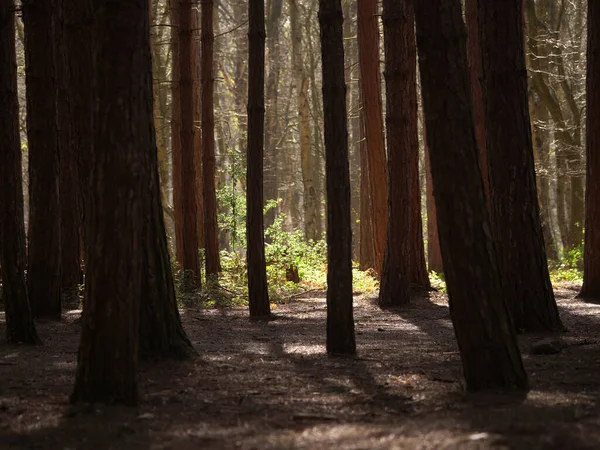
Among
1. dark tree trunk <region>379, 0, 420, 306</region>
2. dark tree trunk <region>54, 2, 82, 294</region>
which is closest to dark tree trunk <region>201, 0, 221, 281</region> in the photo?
dark tree trunk <region>54, 2, 82, 294</region>

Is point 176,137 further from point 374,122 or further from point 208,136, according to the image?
point 374,122

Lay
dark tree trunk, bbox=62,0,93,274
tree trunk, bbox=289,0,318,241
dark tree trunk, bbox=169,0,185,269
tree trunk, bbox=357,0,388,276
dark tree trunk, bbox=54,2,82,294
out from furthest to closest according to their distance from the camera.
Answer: tree trunk, bbox=289,0,318,241 < dark tree trunk, bbox=169,0,185,269 < tree trunk, bbox=357,0,388,276 < dark tree trunk, bbox=54,2,82,294 < dark tree trunk, bbox=62,0,93,274

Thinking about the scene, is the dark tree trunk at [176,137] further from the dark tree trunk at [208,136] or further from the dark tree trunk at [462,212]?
the dark tree trunk at [462,212]

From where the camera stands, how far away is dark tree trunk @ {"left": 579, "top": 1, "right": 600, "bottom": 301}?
1274 centimetres

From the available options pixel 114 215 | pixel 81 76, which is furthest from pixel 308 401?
pixel 81 76

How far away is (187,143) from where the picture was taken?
57.5ft

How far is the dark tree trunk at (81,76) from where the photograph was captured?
10.0m

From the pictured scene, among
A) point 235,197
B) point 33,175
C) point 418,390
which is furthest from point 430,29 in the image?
point 235,197

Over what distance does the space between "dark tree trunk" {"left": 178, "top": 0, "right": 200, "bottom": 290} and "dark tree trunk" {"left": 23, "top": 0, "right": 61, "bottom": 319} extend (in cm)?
598

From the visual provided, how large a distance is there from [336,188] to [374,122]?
966 cm

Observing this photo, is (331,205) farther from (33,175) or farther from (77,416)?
(33,175)

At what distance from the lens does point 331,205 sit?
8.27 m

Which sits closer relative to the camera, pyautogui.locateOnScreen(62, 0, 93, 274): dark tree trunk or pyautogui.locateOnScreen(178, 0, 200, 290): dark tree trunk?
pyautogui.locateOnScreen(62, 0, 93, 274): dark tree trunk

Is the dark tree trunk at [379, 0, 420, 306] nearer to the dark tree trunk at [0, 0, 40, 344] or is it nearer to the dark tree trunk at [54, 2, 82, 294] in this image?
the dark tree trunk at [54, 2, 82, 294]
